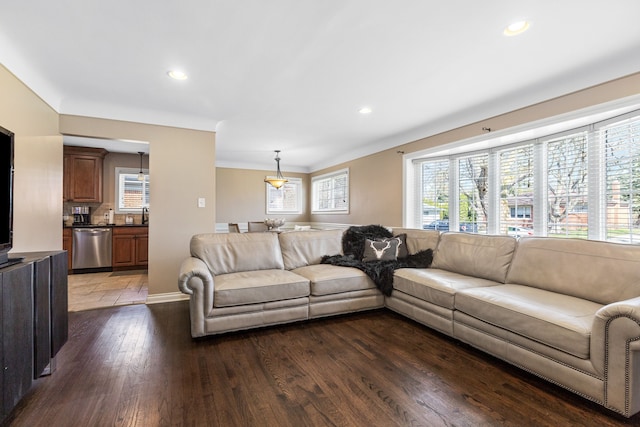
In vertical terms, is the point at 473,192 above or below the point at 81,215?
above

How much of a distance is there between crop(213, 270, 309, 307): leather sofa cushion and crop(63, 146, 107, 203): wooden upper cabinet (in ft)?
14.1

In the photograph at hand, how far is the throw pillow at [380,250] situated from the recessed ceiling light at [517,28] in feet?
8.00

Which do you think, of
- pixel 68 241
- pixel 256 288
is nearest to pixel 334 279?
pixel 256 288

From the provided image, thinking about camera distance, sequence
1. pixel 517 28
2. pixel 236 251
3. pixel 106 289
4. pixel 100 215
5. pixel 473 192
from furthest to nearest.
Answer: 1. pixel 100 215
2. pixel 106 289
3. pixel 473 192
4. pixel 236 251
5. pixel 517 28

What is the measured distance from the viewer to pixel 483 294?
2.41 m

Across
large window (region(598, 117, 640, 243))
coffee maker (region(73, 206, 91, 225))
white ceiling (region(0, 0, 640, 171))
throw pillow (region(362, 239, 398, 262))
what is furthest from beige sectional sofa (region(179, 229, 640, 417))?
coffee maker (region(73, 206, 91, 225))

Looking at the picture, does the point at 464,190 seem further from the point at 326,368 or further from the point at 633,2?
the point at 326,368

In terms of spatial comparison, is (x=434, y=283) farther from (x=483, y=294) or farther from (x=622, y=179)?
(x=622, y=179)

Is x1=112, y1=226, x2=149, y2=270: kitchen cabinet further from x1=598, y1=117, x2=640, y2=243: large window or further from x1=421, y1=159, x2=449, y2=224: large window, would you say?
x1=598, y1=117, x2=640, y2=243: large window

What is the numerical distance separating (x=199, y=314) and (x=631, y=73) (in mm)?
4039

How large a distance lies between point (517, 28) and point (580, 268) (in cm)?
187

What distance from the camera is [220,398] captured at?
1.80 meters

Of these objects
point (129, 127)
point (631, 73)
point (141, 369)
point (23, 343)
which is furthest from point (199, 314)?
point (631, 73)

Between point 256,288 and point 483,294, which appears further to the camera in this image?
point 256,288
